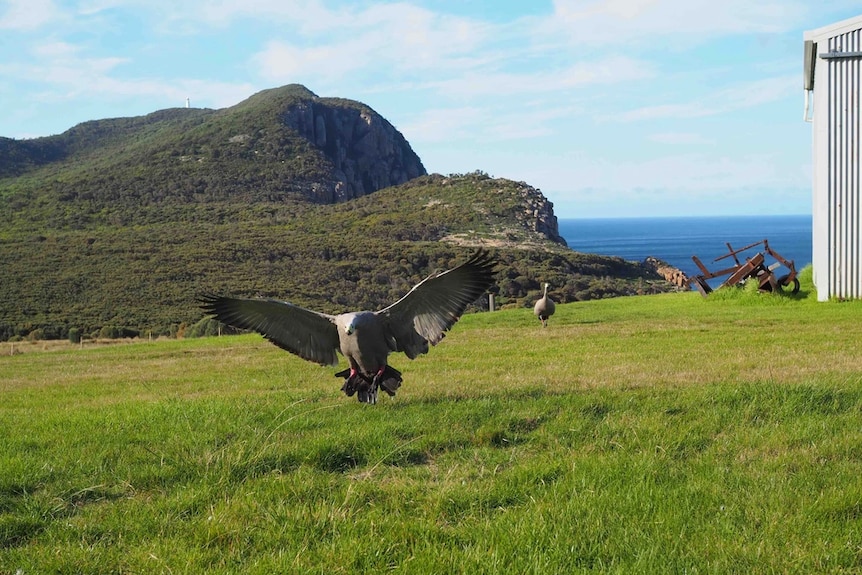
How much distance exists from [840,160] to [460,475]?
689 inches

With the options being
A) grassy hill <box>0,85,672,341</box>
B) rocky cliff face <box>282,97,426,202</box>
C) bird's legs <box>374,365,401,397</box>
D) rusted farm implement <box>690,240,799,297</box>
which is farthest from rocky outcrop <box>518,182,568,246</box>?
bird's legs <box>374,365,401,397</box>

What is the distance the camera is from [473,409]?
25.7 feet

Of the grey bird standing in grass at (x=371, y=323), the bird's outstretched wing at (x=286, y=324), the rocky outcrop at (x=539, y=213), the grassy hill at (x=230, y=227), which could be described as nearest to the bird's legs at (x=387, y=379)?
the grey bird standing in grass at (x=371, y=323)

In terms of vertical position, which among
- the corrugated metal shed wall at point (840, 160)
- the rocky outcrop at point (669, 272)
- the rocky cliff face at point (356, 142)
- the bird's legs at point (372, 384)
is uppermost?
the rocky cliff face at point (356, 142)

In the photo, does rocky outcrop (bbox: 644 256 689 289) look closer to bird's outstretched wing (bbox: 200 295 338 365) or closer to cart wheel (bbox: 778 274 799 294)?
cart wheel (bbox: 778 274 799 294)

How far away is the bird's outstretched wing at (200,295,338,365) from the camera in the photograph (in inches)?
341

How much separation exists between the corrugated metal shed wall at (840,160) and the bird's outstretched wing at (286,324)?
50.9 ft

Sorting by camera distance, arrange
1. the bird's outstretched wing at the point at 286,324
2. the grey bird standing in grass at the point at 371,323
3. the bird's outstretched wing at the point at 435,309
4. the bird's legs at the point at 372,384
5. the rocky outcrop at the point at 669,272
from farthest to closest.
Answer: the rocky outcrop at the point at 669,272 → the bird's outstretched wing at the point at 286,324 → the bird's outstretched wing at the point at 435,309 → the bird's legs at the point at 372,384 → the grey bird standing in grass at the point at 371,323

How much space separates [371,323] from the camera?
8.21 meters

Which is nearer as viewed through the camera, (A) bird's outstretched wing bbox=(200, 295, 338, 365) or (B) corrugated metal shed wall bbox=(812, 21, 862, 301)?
(A) bird's outstretched wing bbox=(200, 295, 338, 365)

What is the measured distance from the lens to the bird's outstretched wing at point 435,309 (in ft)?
27.8

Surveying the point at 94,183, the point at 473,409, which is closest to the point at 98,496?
the point at 473,409

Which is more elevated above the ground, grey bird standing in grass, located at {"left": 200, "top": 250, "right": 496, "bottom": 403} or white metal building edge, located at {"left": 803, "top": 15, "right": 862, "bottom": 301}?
white metal building edge, located at {"left": 803, "top": 15, "right": 862, "bottom": 301}

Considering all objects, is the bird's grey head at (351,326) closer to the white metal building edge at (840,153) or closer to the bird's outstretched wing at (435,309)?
the bird's outstretched wing at (435,309)
